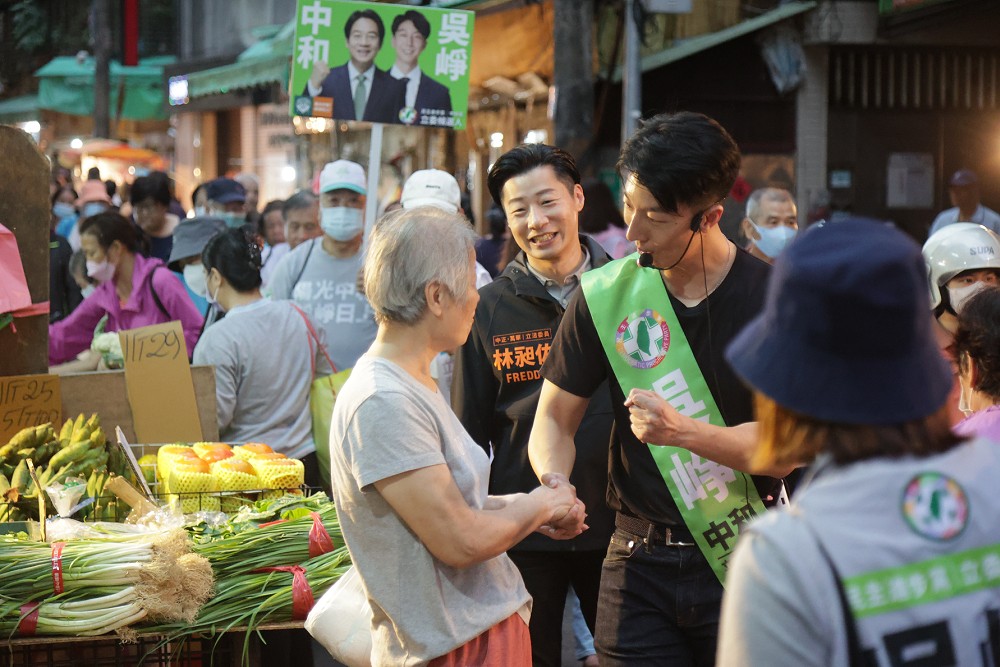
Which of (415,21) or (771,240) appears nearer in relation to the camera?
(415,21)

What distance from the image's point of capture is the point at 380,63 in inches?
308

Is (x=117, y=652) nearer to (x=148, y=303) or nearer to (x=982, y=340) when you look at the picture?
(x=982, y=340)

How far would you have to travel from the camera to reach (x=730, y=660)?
5.87 feet

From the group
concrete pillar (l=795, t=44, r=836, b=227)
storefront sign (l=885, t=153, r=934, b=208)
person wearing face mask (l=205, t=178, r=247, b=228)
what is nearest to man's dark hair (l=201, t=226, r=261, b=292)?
person wearing face mask (l=205, t=178, r=247, b=228)

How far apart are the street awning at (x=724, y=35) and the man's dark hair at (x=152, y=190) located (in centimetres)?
637

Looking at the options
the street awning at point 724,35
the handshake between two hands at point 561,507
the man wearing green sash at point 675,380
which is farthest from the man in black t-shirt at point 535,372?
the street awning at point 724,35

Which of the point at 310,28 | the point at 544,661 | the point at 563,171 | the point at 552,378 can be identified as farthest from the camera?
the point at 310,28

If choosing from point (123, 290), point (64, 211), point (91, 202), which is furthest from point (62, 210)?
point (123, 290)

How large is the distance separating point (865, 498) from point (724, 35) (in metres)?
13.3

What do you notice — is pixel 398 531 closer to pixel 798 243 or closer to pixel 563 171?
pixel 798 243

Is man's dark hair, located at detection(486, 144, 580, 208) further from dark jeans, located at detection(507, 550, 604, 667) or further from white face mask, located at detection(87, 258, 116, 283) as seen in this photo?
white face mask, located at detection(87, 258, 116, 283)

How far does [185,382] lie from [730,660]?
4348 millimetres

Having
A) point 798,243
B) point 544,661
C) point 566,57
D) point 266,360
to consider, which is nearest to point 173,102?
point 566,57

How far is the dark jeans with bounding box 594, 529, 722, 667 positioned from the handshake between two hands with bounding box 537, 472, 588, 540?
26cm
